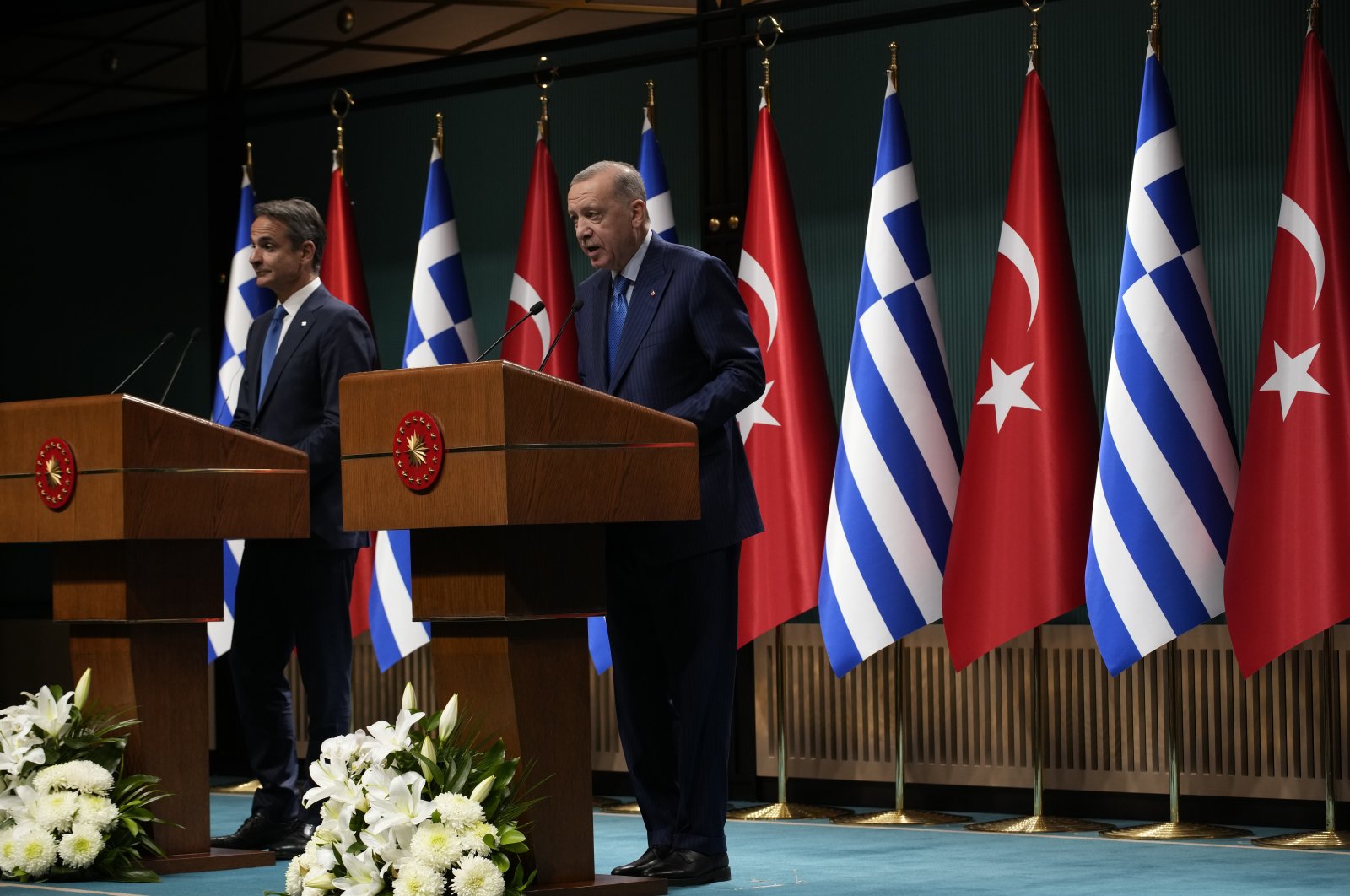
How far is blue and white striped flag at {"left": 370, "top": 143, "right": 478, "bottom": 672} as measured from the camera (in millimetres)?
6242

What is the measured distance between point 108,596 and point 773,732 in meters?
2.53

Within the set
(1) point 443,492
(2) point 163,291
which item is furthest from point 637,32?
(1) point 443,492

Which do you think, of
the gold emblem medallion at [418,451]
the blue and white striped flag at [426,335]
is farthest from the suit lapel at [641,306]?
the blue and white striped flag at [426,335]

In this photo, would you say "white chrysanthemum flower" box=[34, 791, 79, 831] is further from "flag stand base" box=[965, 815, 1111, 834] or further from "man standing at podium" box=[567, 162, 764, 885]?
"flag stand base" box=[965, 815, 1111, 834]

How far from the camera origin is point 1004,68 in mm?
5754

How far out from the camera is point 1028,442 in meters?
5.10

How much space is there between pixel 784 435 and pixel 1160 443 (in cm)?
116

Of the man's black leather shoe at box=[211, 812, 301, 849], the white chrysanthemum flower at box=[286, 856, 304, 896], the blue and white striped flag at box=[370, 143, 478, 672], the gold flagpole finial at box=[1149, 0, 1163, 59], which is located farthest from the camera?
the blue and white striped flag at box=[370, 143, 478, 672]

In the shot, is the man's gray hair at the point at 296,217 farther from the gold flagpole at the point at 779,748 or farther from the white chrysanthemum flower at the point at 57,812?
the gold flagpole at the point at 779,748

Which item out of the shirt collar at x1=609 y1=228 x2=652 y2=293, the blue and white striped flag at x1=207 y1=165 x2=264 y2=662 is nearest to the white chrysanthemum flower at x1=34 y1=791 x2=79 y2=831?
the shirt collar at x1=609 y1=228 x2=652 y2=293

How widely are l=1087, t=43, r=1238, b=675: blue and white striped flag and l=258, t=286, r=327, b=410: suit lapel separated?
204 centimetres

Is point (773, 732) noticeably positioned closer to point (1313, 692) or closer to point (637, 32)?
point (1313, 692)

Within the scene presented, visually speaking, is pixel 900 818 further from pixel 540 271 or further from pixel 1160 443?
pixel 540 271

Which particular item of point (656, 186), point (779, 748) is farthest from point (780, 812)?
point (656, 186)
